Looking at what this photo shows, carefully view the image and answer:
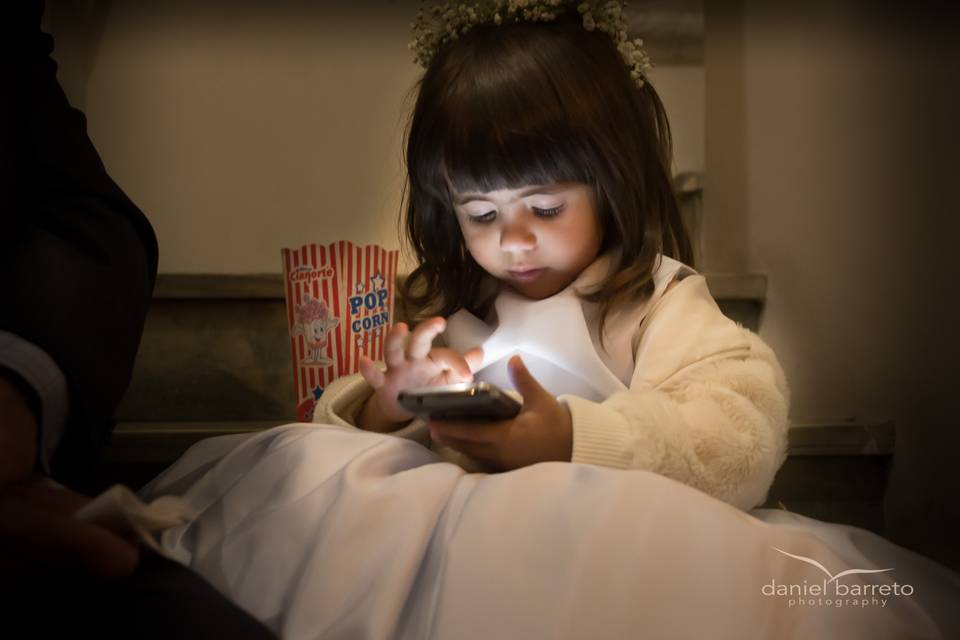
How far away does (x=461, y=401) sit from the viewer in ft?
2.68

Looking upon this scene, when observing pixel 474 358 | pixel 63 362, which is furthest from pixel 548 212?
pixel 63 362

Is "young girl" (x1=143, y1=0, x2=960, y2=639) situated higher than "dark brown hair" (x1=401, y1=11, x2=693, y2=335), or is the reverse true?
"dark brown hair" (x1=401, y1=11, x2=693, y2=335)

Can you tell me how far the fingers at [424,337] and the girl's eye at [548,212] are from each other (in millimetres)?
220

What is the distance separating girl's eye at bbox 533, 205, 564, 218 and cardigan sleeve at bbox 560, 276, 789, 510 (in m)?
0.19

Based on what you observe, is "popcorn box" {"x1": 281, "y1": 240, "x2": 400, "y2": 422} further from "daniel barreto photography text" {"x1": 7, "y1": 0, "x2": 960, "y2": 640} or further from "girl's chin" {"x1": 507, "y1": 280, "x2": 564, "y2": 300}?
"girl's chin" {"x1": 507, "y1": 280, "x2": 564, "y2": 300}

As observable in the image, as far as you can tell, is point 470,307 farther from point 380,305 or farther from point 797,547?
point 797,547

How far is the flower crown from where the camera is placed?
1171mm

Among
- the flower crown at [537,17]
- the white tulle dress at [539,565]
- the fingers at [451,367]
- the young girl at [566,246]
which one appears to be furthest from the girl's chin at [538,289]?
the white tulle dress at [539,565]

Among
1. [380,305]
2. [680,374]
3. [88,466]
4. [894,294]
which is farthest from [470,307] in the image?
[894,294]

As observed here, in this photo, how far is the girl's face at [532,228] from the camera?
1.06 m

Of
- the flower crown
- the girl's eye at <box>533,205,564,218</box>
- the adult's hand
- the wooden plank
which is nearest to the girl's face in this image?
the girl's eye at <box>533,205,564,218</box>

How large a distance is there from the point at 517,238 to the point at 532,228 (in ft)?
0.09

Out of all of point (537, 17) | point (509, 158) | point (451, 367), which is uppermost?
point (537, 17)

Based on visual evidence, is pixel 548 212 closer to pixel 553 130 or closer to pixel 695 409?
pixel 553 130
